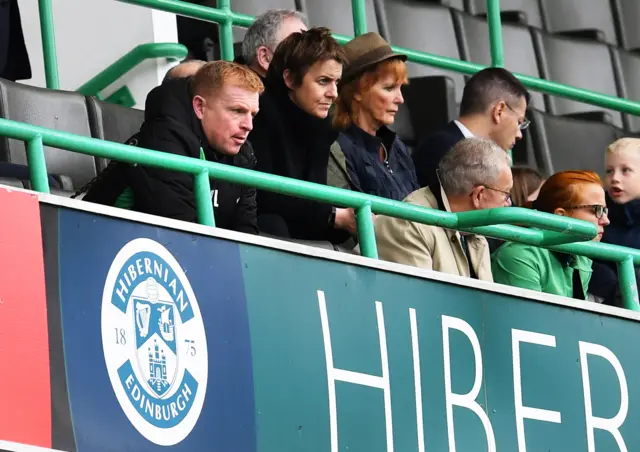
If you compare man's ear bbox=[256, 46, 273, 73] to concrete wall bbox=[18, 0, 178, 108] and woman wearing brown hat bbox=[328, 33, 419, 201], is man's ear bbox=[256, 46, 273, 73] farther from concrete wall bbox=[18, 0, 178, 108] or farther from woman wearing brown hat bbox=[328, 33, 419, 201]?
concrete wall bbox=[18, 0, 178, 108]

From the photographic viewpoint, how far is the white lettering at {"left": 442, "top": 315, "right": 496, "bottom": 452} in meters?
6.20

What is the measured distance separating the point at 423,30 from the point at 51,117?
328cm

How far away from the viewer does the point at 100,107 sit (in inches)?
278

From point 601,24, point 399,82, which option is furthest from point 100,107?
point 601,24

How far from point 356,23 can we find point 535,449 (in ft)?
7.66

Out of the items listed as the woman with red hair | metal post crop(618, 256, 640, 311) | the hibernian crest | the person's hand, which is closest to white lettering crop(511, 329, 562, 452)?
the woman with red hair

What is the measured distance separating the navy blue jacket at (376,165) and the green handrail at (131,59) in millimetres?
1258

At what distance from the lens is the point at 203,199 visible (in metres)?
5.52

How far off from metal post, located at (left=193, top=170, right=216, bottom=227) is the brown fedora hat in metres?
1.44

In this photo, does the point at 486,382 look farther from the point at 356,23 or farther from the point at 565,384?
the point at 356,23

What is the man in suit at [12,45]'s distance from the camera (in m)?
6.95

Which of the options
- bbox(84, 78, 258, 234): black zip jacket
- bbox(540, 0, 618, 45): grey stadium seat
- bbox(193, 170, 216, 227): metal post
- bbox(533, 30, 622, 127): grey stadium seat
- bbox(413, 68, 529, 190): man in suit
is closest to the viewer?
bbox(193, 170, 216, 227): metal post

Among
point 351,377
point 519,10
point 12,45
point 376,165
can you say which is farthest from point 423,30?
point 351,377

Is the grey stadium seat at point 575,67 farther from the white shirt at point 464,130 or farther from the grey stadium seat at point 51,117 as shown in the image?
the grey stadium seat at point 51,117
